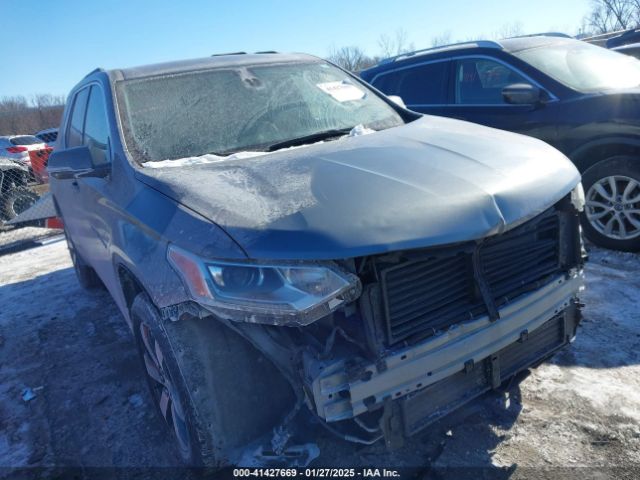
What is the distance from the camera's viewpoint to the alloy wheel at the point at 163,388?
2.18 m

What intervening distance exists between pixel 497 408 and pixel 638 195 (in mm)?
2675

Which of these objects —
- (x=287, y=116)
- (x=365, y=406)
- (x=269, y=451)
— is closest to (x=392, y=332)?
(x=365, y=406)

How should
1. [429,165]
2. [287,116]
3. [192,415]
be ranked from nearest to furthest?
[192,415] < [429,165] < [287,116]

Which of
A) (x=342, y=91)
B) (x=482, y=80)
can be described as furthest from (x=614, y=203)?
(x=342, y=91)

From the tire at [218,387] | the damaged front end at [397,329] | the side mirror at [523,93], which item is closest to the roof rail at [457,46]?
the side mirror at [523,93]

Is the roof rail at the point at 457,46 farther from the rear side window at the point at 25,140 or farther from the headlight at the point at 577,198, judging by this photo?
the rear side window at the point at 25,140

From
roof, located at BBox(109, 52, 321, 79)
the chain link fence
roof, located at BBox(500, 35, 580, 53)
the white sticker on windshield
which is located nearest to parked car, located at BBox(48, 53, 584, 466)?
roof, located at BBox(109, 52, 321, 79)

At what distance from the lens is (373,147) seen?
2.50 m

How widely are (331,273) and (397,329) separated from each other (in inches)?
13.8

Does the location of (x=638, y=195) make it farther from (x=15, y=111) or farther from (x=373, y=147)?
(x=15, y=111)

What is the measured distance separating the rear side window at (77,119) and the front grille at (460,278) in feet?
9.37

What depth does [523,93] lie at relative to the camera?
448 centimetres

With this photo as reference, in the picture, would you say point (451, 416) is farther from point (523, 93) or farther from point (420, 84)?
point (420, 84)

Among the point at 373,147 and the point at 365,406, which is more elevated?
the point at 373,147
